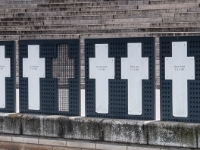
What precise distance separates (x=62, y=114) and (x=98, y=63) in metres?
1.17

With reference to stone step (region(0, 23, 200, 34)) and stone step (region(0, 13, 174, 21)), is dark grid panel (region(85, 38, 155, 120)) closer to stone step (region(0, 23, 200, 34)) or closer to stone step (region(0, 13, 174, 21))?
stone step (region(0, 23, 200, 34))

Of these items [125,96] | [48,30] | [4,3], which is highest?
[4,3]

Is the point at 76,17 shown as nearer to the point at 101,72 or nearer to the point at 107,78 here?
the point at 101,72

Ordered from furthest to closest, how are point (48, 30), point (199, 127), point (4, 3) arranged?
point (4, 3) < point (48, 30) < point (199, 127)

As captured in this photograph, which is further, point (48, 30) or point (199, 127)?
point (48, 30)

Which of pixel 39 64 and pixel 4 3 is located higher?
pixel 4 3

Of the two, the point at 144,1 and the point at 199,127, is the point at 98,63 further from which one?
the point at 144,1

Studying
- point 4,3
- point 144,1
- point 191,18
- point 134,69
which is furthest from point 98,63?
point 4,3

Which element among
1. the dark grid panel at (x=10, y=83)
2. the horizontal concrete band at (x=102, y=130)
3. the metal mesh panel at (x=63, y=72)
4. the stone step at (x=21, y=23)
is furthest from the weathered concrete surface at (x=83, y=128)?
the stone step at (x=21, y=23)

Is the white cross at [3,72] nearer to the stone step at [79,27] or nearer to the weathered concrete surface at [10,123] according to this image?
the weathered concrete surface at [10,123]

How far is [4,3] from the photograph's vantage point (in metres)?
18.6

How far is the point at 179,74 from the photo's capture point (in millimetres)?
9281

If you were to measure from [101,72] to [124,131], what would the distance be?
1220 mm

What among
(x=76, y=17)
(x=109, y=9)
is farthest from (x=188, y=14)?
(x=76, y=17)
